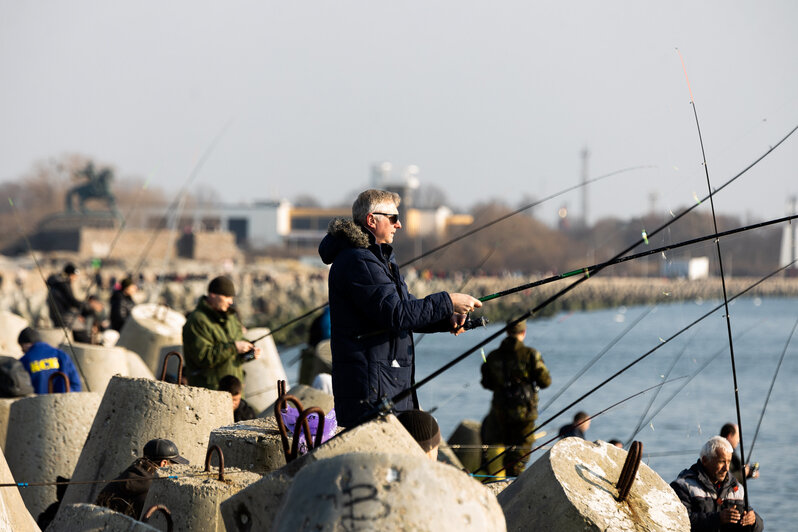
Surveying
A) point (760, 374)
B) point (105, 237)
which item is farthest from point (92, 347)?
point (105, 237)

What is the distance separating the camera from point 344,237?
4.25m

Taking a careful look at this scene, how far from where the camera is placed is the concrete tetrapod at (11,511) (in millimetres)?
4660

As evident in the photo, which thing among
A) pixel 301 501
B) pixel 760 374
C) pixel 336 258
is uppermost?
pixel 336 258

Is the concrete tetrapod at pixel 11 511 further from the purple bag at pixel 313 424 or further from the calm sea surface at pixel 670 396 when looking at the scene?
the calm sea surface at pixel 670 396

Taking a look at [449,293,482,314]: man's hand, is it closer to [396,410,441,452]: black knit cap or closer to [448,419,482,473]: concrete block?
[396,410,441,452]: black knit cap

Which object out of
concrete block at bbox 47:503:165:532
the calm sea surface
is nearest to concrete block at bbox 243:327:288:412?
the calm sea surface

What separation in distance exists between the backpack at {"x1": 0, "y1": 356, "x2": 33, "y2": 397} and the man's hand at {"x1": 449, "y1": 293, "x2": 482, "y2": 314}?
435 cm

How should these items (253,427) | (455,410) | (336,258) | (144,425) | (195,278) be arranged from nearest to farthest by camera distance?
(336,258) < (253,427) < (144,425) < (455,410) < (195,278)

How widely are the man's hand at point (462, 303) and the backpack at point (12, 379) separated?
4.35 metres

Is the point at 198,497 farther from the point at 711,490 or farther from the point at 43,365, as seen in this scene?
the point at 43,365

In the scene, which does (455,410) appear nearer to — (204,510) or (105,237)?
(204,510)

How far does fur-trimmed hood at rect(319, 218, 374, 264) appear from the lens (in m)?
4.23

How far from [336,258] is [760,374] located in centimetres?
3353

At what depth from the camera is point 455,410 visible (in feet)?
76.5
